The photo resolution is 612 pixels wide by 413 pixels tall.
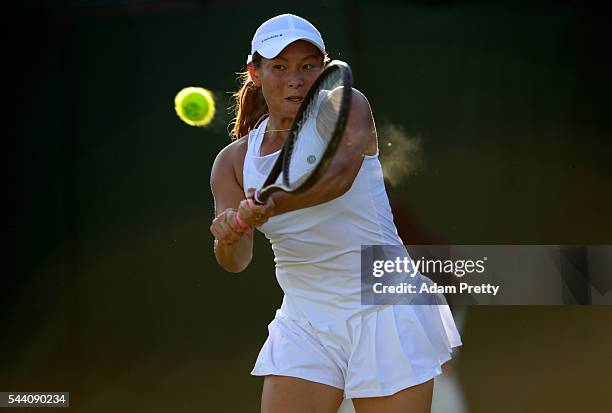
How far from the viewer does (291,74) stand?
205 cm

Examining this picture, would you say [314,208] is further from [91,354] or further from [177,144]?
[91,354]

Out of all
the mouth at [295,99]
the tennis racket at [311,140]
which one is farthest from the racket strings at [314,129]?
the mouth at [295,99]

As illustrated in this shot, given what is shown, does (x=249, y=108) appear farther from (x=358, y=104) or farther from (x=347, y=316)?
(x=347, y=316)

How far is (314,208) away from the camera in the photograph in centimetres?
196

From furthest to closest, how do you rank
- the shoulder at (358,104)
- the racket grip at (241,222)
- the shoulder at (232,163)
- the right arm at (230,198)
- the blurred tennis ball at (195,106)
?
the blurred tennis ball at (195,106), the shoulder at (232,163), the right arm at (230,198), the shoulder at (358,104), the racket grip at (241,222)

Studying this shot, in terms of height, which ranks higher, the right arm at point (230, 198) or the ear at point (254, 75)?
the ear at point (254, 75)

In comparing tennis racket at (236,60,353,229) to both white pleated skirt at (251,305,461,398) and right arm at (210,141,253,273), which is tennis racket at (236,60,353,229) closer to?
right arm at (210,141,253,273)

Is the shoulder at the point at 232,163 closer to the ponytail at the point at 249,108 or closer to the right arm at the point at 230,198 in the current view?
the right arm at the point at 230,198

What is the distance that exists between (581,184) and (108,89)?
1.61 metres

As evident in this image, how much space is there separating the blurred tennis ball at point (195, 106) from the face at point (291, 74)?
1120 mm

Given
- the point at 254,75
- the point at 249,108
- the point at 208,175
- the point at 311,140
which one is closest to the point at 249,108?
the point at 249,108

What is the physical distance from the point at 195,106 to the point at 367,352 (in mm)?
1509

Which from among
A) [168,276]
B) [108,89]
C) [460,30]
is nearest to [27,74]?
[108,89]

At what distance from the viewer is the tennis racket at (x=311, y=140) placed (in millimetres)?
1716
